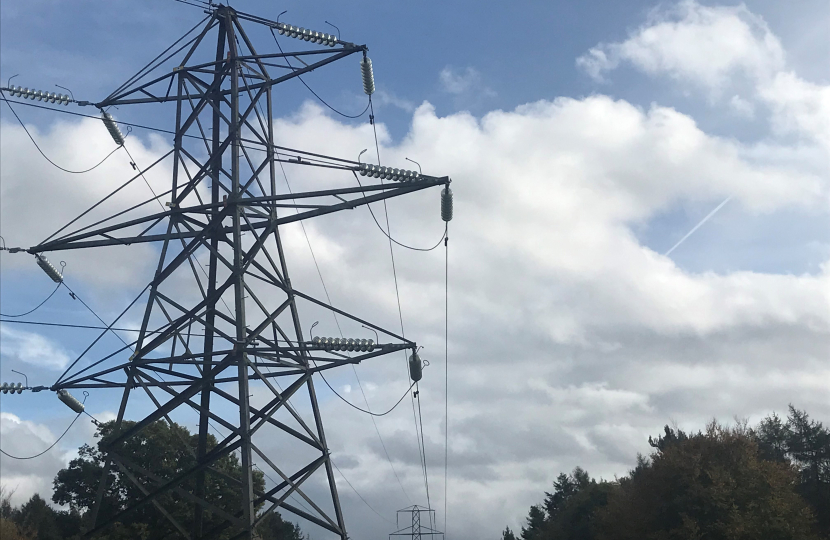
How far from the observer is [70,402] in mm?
22922

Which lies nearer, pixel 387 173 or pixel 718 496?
pixel 387 173

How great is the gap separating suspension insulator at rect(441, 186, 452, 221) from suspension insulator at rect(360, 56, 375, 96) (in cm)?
413

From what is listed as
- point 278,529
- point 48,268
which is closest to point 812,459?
point 278,529

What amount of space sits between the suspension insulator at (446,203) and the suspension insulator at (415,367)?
4226 millimetres

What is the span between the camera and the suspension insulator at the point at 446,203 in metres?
21.5

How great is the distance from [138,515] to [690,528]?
33.4 metres

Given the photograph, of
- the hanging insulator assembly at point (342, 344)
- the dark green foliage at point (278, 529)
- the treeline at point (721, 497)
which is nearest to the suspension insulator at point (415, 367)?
the hanging insulator assembly at point (342, 344)

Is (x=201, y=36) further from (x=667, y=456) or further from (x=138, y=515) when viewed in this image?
(x=667, y=456)

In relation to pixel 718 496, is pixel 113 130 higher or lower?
higher

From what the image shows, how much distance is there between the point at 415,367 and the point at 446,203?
5.05 meters

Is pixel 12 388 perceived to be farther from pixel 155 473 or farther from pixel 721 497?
pixel 721 497

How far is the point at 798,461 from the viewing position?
2657 inches

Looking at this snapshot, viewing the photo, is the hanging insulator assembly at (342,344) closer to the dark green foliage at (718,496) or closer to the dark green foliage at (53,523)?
the dark green foliage at (718,496)

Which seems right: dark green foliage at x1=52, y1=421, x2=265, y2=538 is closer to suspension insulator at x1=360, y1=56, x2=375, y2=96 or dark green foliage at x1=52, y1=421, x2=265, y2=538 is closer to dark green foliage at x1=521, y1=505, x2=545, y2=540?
suspension insulator at x1=360, y1=56, x2=375, y2=96
